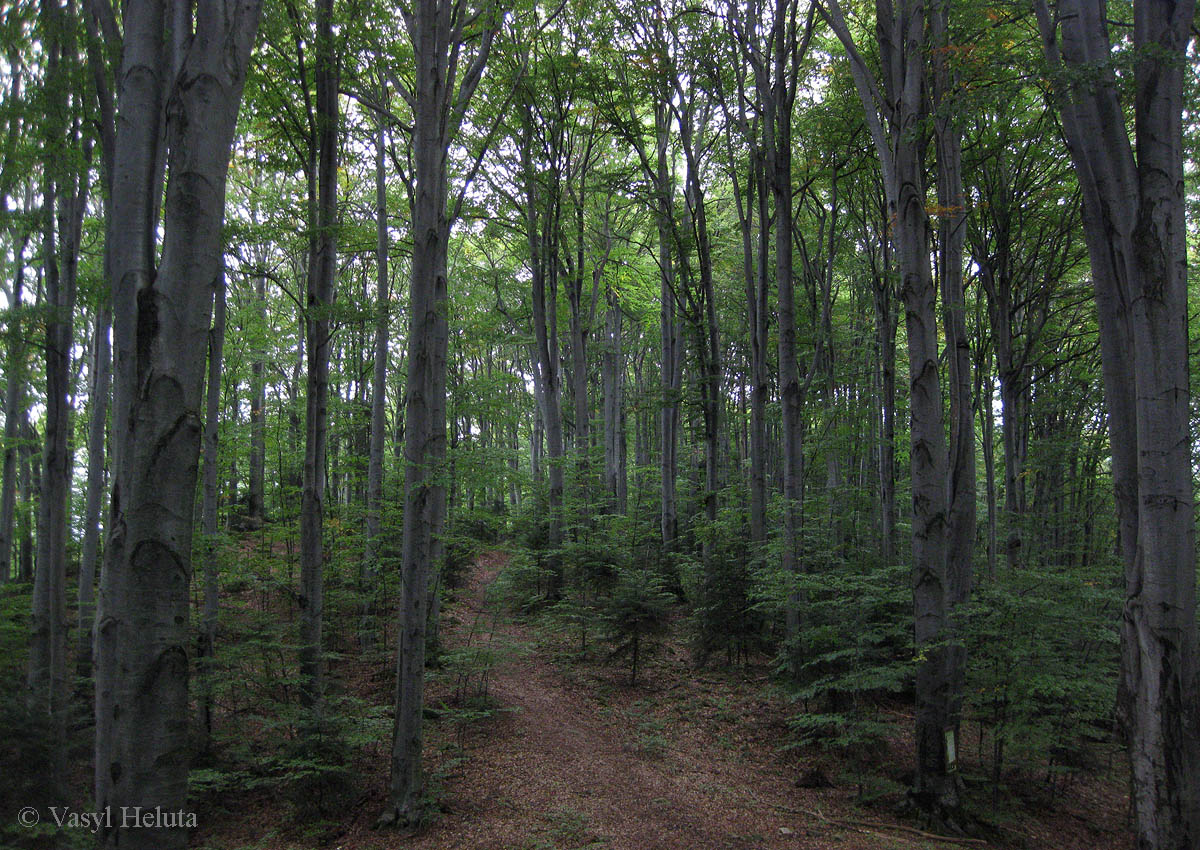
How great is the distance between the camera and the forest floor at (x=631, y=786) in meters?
5.03

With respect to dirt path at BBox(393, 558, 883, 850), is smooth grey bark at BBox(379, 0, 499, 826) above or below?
above

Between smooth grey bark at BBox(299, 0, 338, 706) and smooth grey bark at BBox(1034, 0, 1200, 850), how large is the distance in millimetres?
6414

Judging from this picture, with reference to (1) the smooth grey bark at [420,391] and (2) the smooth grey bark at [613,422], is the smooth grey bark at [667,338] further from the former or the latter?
(1) the smooth grey bark at [420,391]

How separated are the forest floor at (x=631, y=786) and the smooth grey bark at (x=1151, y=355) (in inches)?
57.8

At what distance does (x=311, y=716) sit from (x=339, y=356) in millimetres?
12699

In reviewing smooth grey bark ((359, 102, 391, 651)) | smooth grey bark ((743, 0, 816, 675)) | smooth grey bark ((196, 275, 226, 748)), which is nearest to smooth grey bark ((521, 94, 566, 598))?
smooth grey bark ((359, 102, 391, 651))

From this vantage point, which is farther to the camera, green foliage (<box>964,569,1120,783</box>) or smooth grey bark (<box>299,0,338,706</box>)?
smooth grey bark (<box>299,0,338,706</box>)

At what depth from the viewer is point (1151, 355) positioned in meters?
4.29

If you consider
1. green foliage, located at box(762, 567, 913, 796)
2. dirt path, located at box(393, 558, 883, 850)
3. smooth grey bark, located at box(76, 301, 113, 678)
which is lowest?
dirt path, located at box(393, 558, 883, 850)

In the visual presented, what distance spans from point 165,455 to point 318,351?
507 centimetres

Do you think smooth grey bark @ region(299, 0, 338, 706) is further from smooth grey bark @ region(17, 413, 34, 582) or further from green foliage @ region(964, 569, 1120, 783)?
smooth grey bark @ region(17, 413, 34, 582)

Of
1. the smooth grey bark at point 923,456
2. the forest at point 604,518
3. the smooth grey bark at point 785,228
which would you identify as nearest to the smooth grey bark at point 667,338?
the forest at point 604,518

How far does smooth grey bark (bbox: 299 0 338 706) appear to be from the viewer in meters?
6.33

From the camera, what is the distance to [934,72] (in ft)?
20.4
